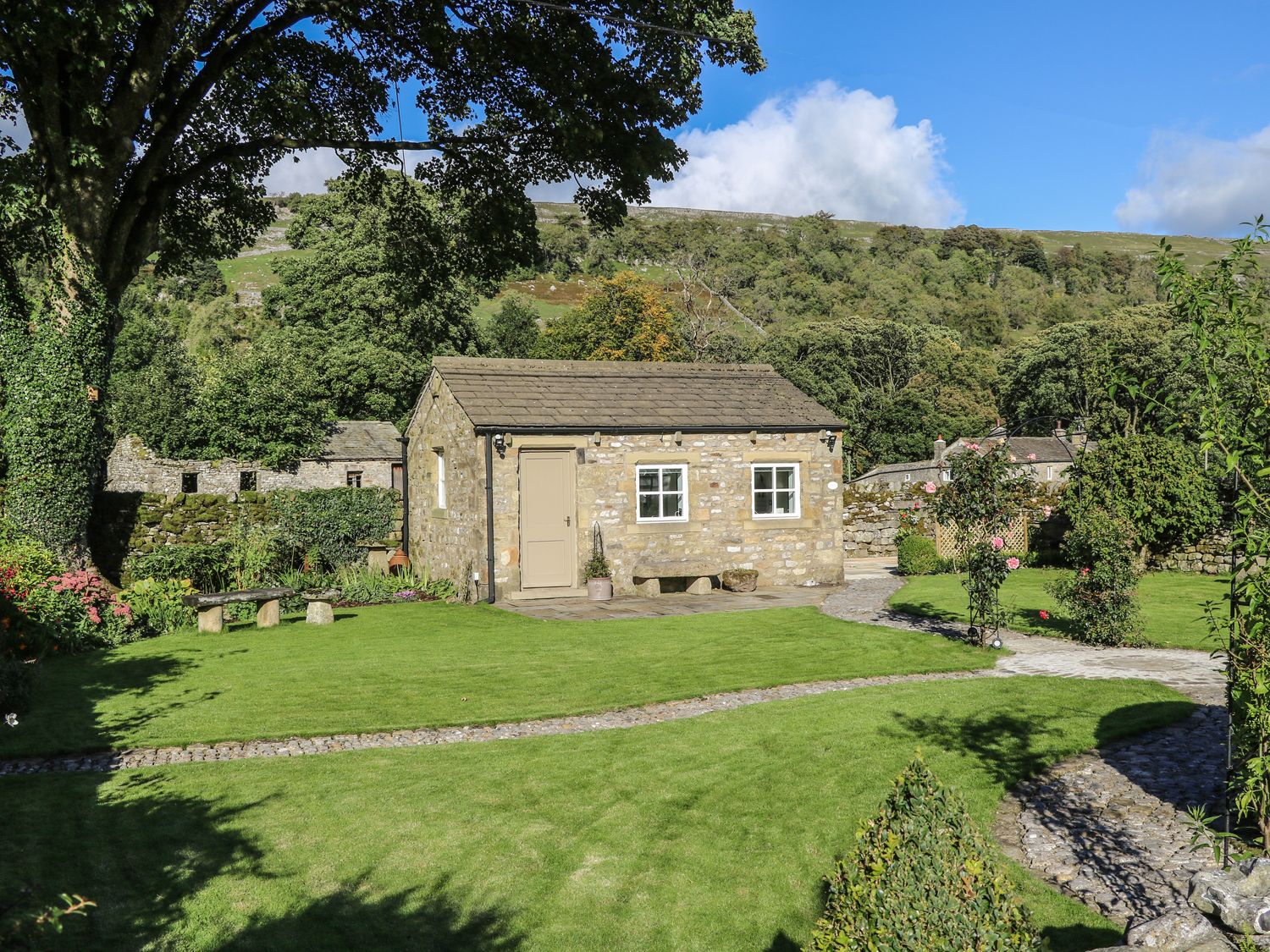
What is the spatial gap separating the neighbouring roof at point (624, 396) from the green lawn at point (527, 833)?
1125 cm

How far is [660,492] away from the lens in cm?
2122

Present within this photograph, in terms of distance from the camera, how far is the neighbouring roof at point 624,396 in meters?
20.3

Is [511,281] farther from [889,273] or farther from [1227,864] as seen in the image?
[1227,864]

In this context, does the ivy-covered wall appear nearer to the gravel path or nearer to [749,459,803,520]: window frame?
[749,459,803,520]: window frame

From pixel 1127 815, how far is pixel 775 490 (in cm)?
1519

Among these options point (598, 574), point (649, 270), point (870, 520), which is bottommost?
point (598, 574)

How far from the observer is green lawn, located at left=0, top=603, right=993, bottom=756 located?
1027cm

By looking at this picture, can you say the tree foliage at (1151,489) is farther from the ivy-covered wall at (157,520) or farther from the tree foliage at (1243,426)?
Answer: the ivy-covered wall at (157,520)

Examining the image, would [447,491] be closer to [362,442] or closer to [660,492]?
[660,492]

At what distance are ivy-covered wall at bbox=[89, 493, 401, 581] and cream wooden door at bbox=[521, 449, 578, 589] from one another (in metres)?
6.60

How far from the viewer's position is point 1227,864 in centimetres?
473

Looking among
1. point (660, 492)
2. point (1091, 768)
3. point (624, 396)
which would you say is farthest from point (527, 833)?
point (624, 396)

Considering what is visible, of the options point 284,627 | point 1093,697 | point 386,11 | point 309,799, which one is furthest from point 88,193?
point 1093,697

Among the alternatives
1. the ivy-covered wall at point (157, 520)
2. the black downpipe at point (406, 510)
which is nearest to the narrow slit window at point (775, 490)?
the black downpipe at point (406, 510)
